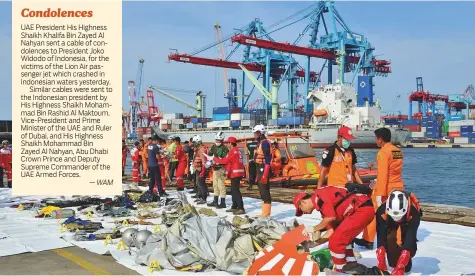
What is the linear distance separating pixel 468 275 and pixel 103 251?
4.04 m

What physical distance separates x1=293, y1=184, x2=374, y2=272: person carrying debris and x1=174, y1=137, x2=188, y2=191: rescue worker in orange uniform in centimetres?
863

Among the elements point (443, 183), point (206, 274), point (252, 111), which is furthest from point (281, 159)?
point (252, 111)

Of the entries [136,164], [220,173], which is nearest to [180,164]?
[136,164]

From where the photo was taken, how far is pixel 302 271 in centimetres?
398

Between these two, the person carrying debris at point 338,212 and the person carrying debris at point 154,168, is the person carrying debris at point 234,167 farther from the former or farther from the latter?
the person carrying debris at point 338,212

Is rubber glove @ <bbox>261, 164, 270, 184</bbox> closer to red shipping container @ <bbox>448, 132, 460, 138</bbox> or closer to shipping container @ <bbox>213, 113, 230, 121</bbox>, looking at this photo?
shipping container @ <bbox>213, 113, 230, 121</bbox>

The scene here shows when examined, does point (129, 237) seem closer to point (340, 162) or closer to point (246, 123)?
point (340, 162)

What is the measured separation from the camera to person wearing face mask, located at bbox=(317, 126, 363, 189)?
5.99 m

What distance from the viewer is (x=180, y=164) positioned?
13.1 meters

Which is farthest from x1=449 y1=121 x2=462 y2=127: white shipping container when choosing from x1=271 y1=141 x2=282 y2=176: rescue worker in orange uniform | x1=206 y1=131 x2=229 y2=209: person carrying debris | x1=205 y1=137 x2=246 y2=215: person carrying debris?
x1=205 y1=137 x2=246 y2=215: person carrying debris

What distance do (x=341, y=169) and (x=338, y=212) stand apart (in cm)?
178

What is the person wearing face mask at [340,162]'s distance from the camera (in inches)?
236

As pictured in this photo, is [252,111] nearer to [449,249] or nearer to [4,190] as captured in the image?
[4,190]

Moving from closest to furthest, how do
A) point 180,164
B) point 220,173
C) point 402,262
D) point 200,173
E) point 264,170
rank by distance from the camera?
1. point 402,262
2. point 264,170
3. point 220,173
4. point 200,173
5. point 180,164
